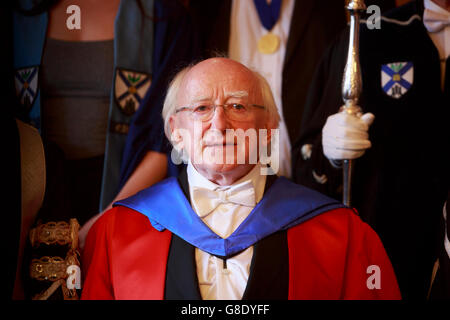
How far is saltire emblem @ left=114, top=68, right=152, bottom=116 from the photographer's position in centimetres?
186

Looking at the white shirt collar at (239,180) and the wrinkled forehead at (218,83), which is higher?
the wrinkled forehead at (218,83)

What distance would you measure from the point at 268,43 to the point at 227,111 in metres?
0.97

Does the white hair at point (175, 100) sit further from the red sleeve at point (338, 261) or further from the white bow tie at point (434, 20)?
the white bow tie at point (434, 20)

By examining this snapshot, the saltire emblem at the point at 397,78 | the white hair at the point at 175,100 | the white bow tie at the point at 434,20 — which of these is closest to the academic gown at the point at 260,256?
the white hair at the point at 175,100

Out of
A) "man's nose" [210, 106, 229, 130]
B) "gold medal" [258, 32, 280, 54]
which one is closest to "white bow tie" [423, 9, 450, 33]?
"gold medal" [258, 32, 280, 54]

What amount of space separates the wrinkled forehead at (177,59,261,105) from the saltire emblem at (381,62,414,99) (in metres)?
0.76

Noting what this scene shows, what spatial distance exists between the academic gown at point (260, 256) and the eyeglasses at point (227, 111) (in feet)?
0.92

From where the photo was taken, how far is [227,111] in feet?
5.12

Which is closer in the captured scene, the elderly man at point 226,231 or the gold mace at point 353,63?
the elderly man at point 226,231

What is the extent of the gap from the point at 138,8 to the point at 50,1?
1.11 ft

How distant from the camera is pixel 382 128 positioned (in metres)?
2.13

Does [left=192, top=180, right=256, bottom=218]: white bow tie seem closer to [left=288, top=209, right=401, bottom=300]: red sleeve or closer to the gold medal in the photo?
[left=288, top=209, right=401, bottom=300]: red sleeve

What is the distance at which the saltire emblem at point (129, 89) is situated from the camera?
1.86m

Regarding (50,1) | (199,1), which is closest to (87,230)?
(50,1)
